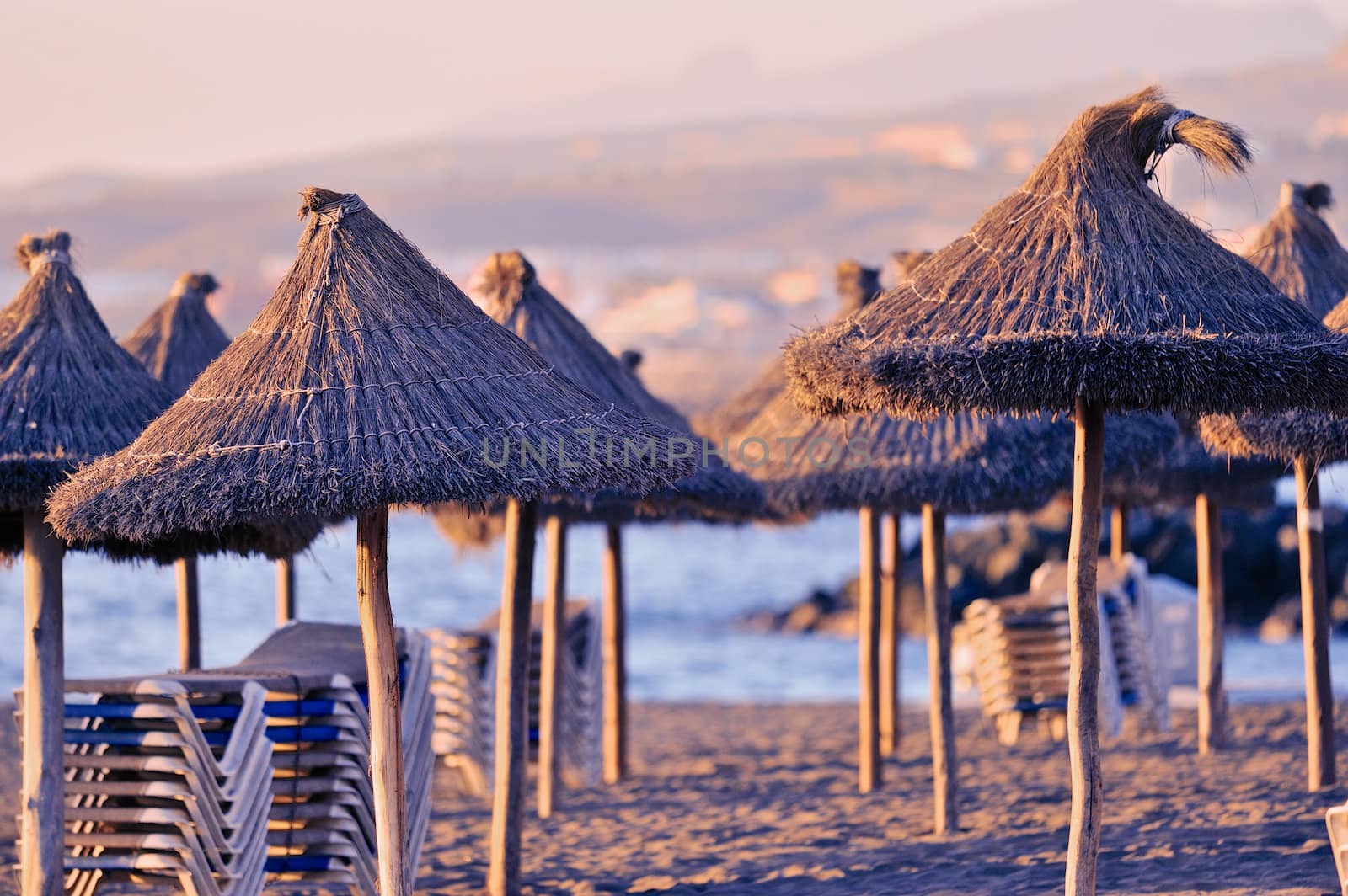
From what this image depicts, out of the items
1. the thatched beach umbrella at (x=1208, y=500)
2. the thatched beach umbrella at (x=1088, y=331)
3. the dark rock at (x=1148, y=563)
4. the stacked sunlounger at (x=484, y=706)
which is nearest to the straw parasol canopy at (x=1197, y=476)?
the thatched beach umbrella at (x=1208, y=500)

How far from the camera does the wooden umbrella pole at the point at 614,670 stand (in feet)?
40.1

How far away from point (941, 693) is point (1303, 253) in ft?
11.3

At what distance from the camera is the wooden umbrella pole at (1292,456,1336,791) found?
894 centimetres

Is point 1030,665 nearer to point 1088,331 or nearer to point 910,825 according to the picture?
point 910,825

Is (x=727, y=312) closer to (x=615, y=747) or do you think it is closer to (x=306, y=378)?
(x=615, y=747)

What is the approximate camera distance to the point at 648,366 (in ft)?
202

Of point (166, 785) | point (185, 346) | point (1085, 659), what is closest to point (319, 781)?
point (166, 785)

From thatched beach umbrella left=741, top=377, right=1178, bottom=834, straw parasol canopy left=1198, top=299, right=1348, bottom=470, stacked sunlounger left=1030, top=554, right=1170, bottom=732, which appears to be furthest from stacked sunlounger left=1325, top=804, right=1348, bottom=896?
stacked sunlounger left=1030, top=554, right=1170, bottom=732

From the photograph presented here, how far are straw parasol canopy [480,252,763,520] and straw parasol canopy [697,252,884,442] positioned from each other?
6.58ft

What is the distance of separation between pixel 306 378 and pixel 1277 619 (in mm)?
21301

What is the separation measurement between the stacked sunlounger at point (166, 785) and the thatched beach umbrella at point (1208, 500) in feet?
19.8

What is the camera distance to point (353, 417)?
5633mm

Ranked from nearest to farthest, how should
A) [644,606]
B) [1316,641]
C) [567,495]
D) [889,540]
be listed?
1. [567,495]
2. [1316,641]
3. [889,540]
4. [644,606]

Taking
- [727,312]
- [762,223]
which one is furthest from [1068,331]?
[762,223]
